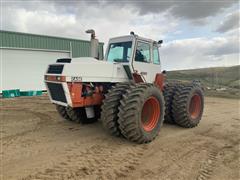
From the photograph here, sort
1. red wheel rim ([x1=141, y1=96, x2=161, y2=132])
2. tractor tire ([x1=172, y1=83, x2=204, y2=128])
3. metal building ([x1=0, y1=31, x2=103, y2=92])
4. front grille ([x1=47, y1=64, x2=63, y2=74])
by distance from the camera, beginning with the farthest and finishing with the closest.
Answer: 1. metal building ([x1=0, y1=31, x2=103, y2=92])
2. tractor tire ([x1=172, y1=83, x2=204, y2=128])
3. red wheel rim ([x1=141, y1=96, x2=161, y2=132])
4. front grille ([x1=47, y1=64, x2=63, y2=74])

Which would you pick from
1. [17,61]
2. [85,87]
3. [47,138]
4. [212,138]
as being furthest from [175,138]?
[17,61]

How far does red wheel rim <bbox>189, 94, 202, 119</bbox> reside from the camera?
803cm

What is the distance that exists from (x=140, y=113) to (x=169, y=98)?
212cm

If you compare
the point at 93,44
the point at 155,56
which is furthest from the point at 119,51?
the point at 155,56

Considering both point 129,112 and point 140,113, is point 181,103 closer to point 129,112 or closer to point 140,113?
point 140,113

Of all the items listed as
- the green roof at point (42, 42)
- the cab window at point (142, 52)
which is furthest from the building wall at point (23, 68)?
the cab window at point (142, 52)

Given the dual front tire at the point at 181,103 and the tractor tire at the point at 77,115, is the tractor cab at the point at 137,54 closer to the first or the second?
the dual front tire at the point at 181,103

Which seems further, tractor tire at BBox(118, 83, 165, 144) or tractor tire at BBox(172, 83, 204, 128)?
tractor tire at BBox(172, 83, 204, 128)

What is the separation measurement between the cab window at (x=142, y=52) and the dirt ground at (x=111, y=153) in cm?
209

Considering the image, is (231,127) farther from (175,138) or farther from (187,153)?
(187,153)

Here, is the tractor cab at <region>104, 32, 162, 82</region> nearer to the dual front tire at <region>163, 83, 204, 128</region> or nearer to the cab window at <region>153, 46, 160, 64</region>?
the cab window at <region>153, 46, 160, 64</region>

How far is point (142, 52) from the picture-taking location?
6910 mm

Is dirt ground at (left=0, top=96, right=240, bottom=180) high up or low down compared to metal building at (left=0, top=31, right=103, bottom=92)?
down

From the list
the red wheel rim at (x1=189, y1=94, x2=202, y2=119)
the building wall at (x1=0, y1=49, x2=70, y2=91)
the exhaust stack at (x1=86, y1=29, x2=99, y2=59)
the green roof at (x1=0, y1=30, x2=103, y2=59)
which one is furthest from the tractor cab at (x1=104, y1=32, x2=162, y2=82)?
the building wall at (x1=0, y1=49, x2=70, y2=91)
